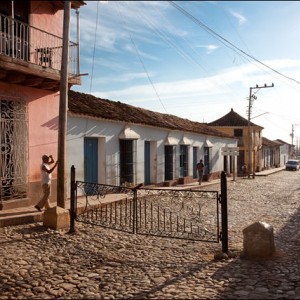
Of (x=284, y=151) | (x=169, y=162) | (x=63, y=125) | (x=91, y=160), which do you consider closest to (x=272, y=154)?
(x=284, y=151)

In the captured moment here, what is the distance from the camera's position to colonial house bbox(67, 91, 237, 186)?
12.3 meters

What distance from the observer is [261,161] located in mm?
42875

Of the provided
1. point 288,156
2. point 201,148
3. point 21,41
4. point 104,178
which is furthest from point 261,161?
point 21,41

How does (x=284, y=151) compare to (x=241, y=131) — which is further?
(x=284, y=151)

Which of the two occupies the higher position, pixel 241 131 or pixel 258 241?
pixel 241 131

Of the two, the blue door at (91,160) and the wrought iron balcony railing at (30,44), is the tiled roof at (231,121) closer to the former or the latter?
the blue door at (91,160)

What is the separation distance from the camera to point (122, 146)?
1505 centimetres

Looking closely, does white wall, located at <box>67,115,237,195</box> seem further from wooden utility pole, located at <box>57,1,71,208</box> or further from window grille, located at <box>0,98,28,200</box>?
wooden utility pole, located at <box>57,1,71,208</box>

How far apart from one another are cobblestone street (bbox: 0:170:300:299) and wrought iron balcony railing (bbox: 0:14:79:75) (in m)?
4.36

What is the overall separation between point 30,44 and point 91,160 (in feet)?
15.7

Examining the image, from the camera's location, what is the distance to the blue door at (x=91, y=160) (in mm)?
12805

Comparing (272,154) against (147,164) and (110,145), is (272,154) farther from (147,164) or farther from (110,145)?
(110,145)

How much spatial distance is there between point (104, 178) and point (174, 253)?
306 inches

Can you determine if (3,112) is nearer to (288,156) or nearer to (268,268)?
(268,268)
